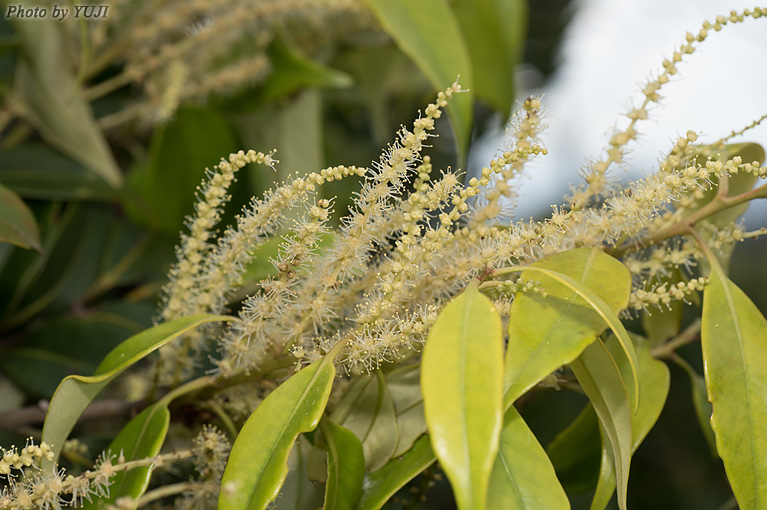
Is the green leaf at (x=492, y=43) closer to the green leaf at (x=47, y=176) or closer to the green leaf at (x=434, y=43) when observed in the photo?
the green leaf at (x=434, y=43)

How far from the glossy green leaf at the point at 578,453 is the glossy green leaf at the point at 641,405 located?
0.07 m

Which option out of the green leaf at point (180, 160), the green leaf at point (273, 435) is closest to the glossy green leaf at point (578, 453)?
the green leaf at point (273, 435)

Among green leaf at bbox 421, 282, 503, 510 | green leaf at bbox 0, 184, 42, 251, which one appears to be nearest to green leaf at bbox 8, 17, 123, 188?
green leaf at bbox 0, 184, 42, 251

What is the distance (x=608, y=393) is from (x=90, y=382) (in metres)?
0.31

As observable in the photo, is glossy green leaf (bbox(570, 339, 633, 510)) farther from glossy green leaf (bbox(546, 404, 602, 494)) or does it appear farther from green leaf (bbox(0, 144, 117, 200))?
green leaf (bbox(0, 144, 117, 200))

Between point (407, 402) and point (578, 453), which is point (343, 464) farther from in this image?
point (578, 453)

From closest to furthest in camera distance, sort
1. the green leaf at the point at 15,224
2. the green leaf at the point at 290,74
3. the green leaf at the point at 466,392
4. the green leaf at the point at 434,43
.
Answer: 1. the green leaf at the point at 466,392
2. the green leaf at the point at 15,224
3. the green leaf at the point at 434,43
4. the green leaf at the point at 290,74

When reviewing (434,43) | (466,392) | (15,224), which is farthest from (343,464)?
(434,43)

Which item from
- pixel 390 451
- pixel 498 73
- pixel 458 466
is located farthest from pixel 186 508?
pixel 498 73

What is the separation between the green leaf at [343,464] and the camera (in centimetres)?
38

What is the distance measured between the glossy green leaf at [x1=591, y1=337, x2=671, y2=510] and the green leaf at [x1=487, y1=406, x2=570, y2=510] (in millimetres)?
68

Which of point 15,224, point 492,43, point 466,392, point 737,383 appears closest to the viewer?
point 466,392

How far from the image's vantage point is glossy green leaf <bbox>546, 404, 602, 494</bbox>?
0.52 metres

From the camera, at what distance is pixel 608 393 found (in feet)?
1.24
